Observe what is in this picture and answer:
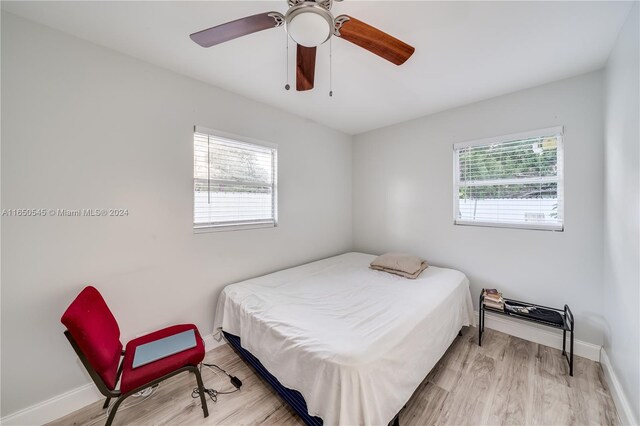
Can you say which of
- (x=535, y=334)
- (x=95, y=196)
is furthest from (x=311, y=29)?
(x=535, y=334)

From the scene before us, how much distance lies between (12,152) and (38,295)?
916 millimetres

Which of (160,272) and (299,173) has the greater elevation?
(299,173)

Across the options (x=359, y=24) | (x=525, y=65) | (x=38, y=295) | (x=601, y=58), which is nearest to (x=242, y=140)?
(x=359, y=24)

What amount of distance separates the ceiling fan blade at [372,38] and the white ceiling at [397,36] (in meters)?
0.26

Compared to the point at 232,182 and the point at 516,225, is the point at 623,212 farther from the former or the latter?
the point at 232,182

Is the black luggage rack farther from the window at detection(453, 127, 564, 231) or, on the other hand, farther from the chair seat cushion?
the chair seat cushion

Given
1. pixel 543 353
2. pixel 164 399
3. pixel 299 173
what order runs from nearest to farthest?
1. pixel 164 399
2. pixel 543 353
3. pixel 299 173

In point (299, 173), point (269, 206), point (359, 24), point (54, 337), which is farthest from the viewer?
point (299, 173)

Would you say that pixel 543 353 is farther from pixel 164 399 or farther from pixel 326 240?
pixel 164 399

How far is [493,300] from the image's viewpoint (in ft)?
7.59

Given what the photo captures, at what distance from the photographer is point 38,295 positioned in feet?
5.00

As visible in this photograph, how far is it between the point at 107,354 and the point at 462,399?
236 cm

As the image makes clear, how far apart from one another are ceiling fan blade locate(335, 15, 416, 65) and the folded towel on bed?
1985 mm

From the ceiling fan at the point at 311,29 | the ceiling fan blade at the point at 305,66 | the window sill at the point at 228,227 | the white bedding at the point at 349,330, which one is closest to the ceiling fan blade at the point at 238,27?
the ceiling fan at the point at 311,29
